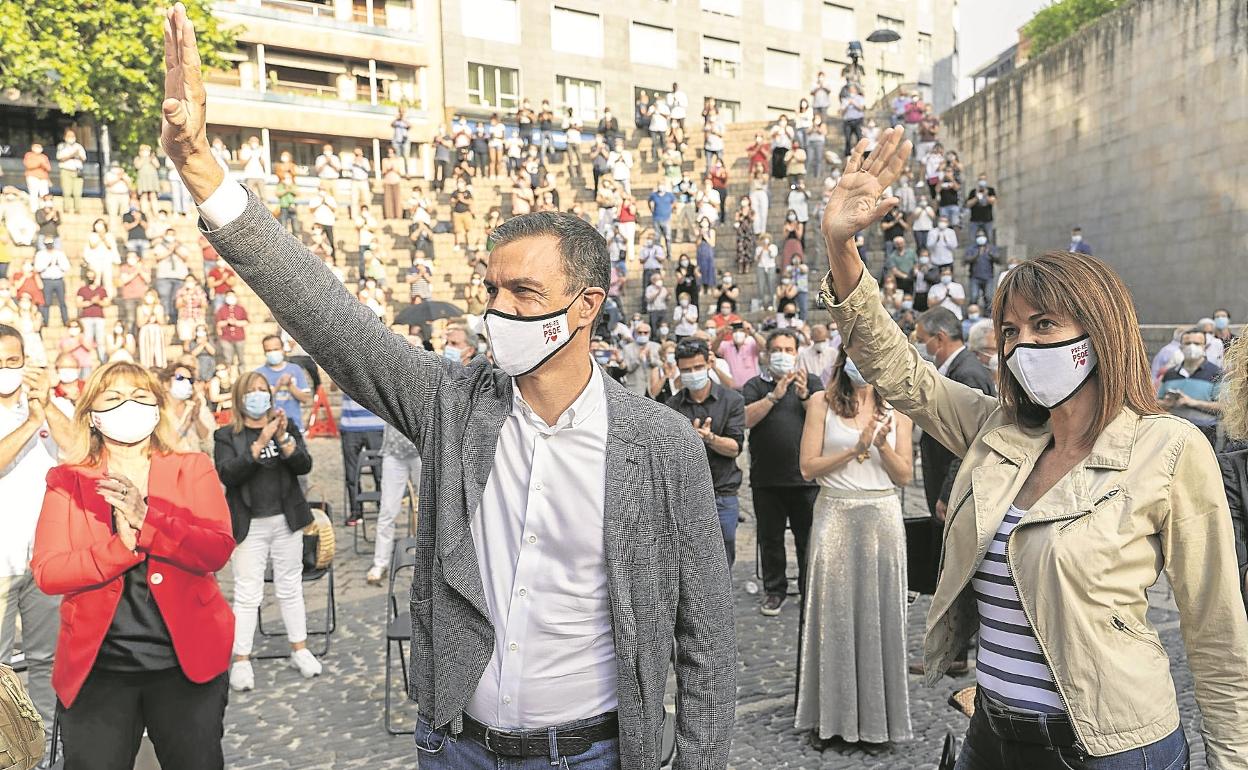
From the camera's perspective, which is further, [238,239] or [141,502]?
[141,502]

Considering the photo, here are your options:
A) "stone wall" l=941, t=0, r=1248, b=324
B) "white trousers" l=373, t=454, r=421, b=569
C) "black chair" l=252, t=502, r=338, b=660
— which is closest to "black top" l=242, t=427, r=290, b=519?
"black chair" l=252, t=502, r=338, b=660

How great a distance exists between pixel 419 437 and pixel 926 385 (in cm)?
138

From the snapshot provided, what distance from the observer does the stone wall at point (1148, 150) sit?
18328 millimetres

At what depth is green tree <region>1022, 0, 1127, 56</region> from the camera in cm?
4756

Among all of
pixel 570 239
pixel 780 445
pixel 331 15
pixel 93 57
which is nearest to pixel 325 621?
pixel 780 445

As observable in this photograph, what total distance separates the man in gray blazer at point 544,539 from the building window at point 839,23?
5115cm

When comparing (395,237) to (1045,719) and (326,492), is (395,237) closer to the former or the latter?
(326,492)

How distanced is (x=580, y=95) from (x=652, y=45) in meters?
4.48

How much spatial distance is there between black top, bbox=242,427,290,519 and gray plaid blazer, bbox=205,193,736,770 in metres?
4.12

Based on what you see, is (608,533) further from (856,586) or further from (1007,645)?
(856,586)

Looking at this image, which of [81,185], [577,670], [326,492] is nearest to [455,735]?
[577,670]

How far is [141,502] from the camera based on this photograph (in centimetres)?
342

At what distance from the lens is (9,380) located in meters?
4.75

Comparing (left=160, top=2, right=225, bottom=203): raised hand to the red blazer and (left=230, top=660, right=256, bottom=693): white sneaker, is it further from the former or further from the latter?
(left=230, top=660, right=256, bottom=693): white sneaker
